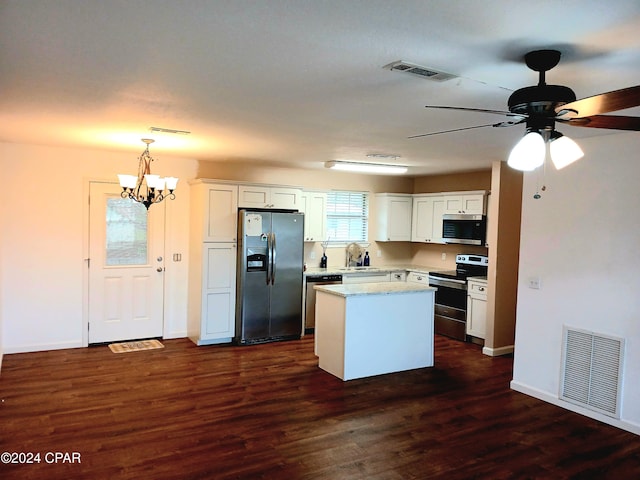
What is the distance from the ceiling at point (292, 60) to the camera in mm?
1751

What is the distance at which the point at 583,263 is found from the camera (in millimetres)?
4102

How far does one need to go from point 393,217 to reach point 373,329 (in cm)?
314

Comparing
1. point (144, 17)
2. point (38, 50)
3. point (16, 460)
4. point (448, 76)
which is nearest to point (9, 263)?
point (16, 460)

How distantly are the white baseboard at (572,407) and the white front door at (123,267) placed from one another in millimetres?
4400

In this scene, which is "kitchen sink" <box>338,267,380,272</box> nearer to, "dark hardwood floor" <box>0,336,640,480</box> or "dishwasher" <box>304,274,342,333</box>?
"dishwasher" <box>304,274,342,333</box>

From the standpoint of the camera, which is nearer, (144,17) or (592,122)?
(144,17)

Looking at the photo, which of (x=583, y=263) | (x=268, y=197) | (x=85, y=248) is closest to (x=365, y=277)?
(x=268, y=197)

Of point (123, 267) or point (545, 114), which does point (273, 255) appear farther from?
point (545, 114)

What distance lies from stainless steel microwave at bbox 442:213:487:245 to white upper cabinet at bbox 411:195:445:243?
21cm

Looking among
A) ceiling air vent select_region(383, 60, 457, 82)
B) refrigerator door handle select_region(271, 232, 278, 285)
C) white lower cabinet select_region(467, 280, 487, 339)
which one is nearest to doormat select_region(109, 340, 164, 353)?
refrigerator door handle select_region(271, 232, 278, 285)

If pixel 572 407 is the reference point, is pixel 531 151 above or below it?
above

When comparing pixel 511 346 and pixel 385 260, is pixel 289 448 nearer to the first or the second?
pixel 511 346

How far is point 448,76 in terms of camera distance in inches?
96.0

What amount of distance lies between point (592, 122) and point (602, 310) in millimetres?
2328
